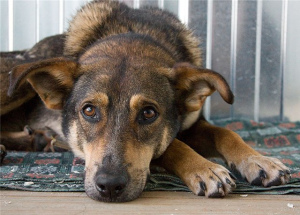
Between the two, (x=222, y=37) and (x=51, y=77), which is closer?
(x=51, y=77)

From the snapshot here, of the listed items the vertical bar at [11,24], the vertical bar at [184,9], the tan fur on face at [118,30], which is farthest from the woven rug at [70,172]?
the vertical bar at [11,24]

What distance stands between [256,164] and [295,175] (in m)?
0.32

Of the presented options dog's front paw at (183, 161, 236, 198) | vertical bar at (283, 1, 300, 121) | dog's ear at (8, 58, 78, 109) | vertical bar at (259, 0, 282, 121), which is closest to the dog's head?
dog's ear at (8, 58, 78, 109)

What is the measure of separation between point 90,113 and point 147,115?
35 cm

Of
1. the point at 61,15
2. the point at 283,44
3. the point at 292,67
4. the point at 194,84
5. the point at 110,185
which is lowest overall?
the point at 110,185

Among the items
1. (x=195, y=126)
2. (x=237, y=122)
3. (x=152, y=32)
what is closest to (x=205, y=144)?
(x=195, y=126)

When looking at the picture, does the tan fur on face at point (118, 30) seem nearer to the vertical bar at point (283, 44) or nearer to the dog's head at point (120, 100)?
the dog's head at point (120, 100)

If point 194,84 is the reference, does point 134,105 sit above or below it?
below

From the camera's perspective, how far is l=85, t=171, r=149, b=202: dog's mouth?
101 inches

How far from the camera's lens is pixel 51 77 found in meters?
3.24

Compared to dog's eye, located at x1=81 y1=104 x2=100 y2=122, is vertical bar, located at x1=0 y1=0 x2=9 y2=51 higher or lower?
higher

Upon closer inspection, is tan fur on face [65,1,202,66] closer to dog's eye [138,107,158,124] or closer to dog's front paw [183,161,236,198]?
dog's eye [138,107,158,124]

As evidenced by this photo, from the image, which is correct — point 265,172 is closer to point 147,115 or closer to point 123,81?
point 147,115

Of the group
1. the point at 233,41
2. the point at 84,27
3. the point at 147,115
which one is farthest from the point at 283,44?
the point at 147,115
